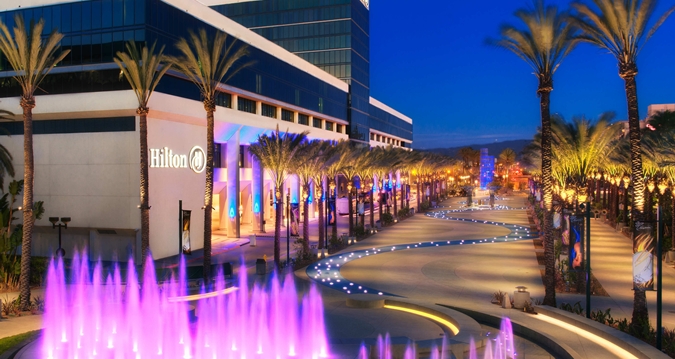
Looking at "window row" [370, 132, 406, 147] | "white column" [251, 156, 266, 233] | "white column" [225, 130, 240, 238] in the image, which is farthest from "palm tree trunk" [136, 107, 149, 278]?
"window row" [370, 132, 406, 147]

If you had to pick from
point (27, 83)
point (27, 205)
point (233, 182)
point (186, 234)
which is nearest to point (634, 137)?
point (186, 234)

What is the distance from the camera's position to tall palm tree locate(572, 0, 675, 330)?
15453 mm

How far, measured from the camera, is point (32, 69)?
1998cm

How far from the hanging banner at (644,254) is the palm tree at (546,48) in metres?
4.43

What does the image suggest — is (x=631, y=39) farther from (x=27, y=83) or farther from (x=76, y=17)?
(x=76, y=17)

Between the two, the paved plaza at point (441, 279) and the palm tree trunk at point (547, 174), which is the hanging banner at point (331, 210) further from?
the palm tree trunk at point (547, 174)

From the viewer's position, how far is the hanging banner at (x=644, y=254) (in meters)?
14.3

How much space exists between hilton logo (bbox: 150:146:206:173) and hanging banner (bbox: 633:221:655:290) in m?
24.1

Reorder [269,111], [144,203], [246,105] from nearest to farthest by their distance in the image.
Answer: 1. [144,203]
2. [246,105]
3. [269,111]

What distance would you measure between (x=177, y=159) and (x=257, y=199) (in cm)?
1258

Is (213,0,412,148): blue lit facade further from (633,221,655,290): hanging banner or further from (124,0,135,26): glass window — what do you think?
(633,221,655,290): hanging banner

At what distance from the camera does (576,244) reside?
19250mm

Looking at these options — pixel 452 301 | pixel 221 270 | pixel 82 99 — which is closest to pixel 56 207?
pixel 82 99

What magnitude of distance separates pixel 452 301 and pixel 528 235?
23453 millimetres
